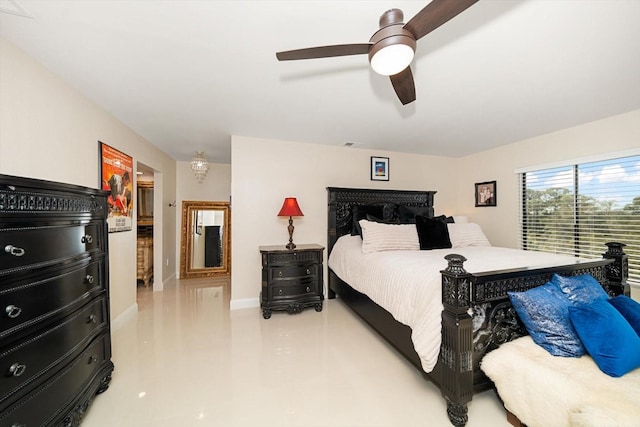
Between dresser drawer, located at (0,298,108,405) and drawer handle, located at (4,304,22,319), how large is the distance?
0.14 m

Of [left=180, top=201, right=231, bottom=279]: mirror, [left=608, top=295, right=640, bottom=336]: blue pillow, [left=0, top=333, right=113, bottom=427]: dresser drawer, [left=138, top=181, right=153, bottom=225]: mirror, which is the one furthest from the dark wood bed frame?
[left=138, top=181, right=153, bottom=225]: mirror

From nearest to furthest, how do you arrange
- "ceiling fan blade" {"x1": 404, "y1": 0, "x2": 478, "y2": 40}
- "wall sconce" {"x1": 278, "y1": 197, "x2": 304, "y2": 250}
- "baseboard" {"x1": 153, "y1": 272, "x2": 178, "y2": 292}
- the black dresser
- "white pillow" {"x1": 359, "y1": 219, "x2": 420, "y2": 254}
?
"ceiling fan blade" {"x1": 404, "y1": 0, "x2": 478, "y2": 40}
the black dresser
"white pillow" {"x1": 359, "y1": 219, "x2": 420, "y2": 254}
"wall sconce" {"x1": 278, "y1": 197, "x2": 304, "y2": 250}
"baseboard" {"x1": 153, "y1": 272, "x2": 178, "y2": 292}

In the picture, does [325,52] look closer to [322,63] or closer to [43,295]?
[322,63]

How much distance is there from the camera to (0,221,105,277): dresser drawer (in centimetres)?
111

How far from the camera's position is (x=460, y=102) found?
242 centimetres

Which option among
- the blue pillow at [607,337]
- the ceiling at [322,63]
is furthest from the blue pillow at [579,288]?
the ceiling at [322,63]

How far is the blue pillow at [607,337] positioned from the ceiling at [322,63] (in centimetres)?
167

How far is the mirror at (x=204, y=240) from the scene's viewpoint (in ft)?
16.2

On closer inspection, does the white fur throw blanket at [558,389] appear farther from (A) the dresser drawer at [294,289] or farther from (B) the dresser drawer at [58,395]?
(B) the dresser drawer at [58,395]

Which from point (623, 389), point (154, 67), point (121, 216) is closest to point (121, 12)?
point (154, 67)

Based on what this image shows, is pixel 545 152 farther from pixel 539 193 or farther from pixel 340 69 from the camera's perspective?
pixel 340 69

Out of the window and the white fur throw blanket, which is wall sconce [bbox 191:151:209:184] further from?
the window

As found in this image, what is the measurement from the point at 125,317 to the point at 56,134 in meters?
2.13

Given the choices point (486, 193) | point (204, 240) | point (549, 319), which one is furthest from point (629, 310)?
point (204, 240)
